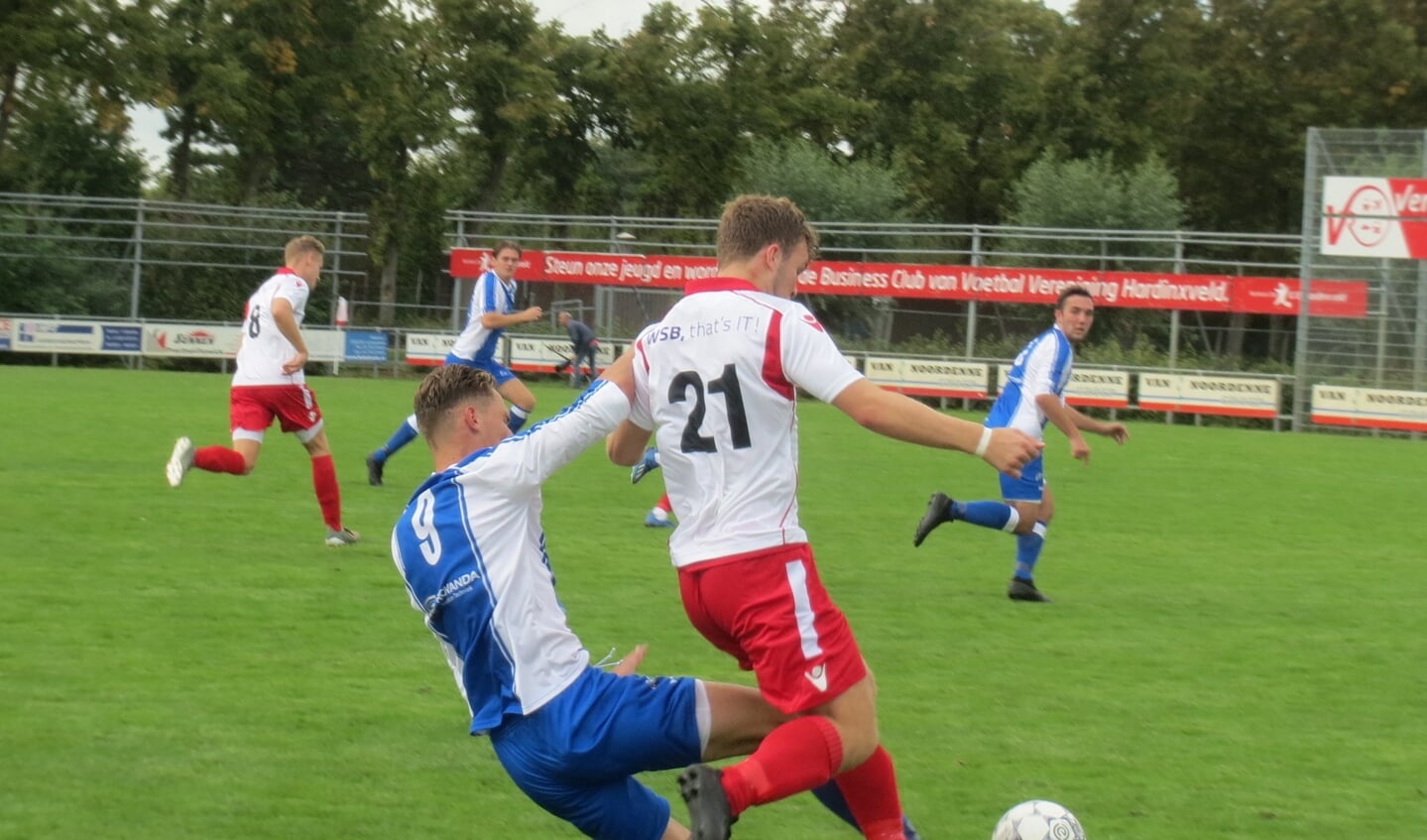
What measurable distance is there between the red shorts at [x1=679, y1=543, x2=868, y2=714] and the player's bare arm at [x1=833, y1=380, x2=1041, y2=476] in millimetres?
427

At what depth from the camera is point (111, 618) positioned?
8.04 metres

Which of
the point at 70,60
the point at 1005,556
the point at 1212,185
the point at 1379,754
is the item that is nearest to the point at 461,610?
the point at 1379,754

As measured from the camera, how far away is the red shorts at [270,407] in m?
10.6

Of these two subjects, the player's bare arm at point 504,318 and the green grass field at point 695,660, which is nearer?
the green grass field at point 695,660

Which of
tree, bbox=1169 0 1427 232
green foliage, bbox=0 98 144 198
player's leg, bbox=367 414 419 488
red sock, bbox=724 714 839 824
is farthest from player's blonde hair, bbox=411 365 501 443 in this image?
tree, bbox=1169 0 1427 232

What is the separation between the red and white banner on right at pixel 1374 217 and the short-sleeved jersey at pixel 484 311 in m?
18.5

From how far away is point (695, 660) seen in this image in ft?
24.8

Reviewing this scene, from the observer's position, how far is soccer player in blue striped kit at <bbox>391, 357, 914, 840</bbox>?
395 cm

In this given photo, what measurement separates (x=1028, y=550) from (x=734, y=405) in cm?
563

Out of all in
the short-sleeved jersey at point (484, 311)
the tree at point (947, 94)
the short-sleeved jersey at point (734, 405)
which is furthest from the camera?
the tree at point (947, 94)

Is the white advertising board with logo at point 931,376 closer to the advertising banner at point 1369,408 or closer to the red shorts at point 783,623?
the advertising banner at point 1369,408

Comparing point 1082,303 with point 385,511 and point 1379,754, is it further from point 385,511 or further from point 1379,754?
point 385,511

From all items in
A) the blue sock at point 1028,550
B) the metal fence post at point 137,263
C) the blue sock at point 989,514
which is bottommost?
the blue sock at point 1028,550

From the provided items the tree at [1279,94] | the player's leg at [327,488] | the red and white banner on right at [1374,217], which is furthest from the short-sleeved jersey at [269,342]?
the tree at [1279,94]
